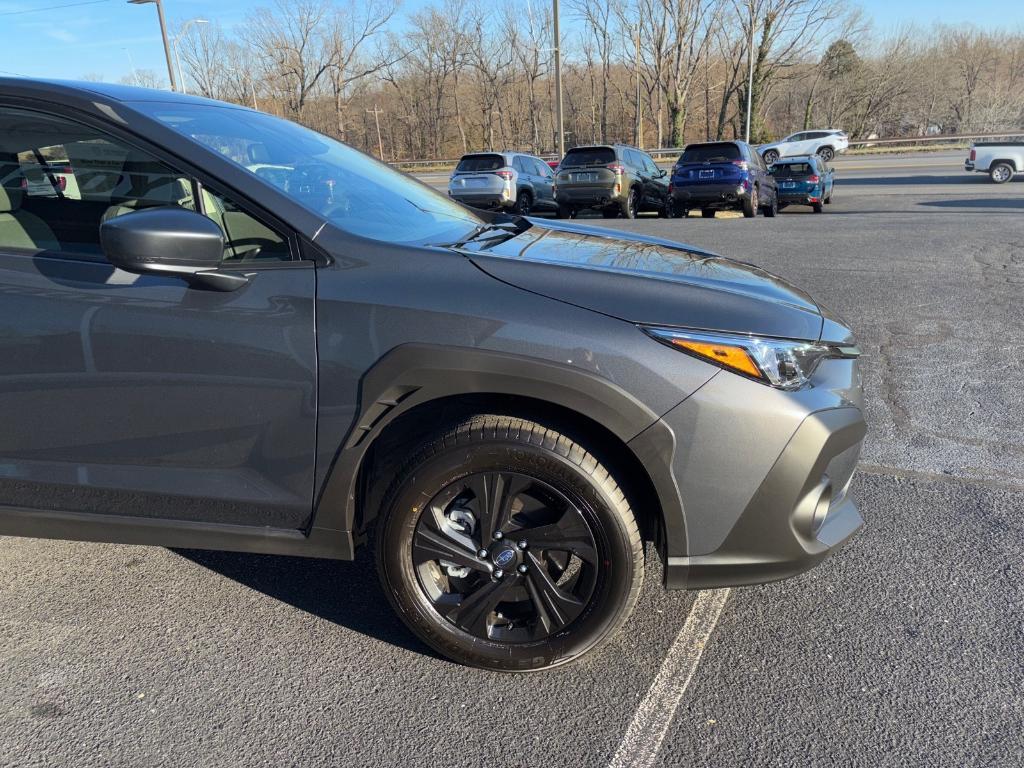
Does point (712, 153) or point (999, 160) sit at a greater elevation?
point (712, 153)

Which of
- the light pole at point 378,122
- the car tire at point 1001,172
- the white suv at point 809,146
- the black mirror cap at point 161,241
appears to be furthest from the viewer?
the light pole at point 378,122

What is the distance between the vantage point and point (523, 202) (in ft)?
59.5

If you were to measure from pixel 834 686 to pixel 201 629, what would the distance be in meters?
2.13

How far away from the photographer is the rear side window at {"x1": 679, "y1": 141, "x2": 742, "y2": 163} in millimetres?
15812

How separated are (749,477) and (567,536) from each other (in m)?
0.56

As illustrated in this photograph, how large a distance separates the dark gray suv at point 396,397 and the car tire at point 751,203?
563 inches

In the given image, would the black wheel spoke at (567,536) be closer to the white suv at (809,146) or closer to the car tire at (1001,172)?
the car tire at (1001,172)

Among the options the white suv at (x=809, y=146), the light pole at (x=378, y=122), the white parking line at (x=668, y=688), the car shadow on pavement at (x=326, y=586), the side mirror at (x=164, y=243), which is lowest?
the white parking line at (x=668, y=688)

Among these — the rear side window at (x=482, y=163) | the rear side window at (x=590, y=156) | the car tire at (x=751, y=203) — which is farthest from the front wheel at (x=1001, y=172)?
the rear side window at (x=482, y=163)

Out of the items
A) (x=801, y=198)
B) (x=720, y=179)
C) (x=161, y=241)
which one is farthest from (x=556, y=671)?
(x=801, y=198)

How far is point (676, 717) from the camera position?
2125mm

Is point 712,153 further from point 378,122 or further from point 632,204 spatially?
point 378,122

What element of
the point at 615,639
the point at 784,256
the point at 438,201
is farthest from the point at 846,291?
the point at 615,639

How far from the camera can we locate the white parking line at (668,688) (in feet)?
6.57
